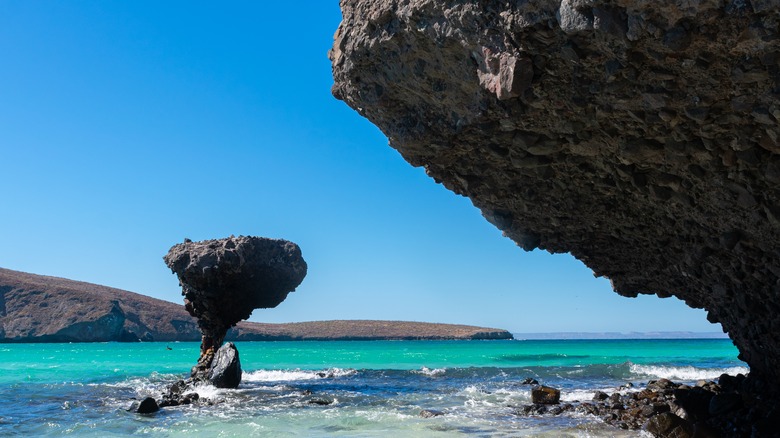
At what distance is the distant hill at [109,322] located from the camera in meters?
122

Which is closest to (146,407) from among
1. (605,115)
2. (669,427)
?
(669,427)

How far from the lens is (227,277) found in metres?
30.1

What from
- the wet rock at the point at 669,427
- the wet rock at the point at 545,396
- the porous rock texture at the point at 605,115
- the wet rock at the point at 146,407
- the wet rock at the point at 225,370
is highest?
the porous rock texture at the point at 605,115

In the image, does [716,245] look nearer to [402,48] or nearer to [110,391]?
[402,48]

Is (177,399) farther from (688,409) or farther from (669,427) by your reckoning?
(688,409)

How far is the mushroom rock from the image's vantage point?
29422mm

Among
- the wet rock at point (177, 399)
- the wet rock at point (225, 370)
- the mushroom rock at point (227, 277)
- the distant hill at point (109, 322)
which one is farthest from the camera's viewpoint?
the distant hill at point (109, 322)

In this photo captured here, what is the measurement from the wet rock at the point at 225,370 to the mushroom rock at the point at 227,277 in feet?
2.49

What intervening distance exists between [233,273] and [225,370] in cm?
518

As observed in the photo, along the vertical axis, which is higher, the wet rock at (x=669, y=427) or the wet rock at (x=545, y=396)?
the wet rock at (x=545, y=396)

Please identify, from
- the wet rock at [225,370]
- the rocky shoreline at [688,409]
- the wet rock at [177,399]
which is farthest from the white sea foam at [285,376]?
the rocky shoreline at [688,409]

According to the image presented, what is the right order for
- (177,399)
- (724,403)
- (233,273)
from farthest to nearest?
(233,273)
(177,399)
(724,403)

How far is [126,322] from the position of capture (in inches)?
5418

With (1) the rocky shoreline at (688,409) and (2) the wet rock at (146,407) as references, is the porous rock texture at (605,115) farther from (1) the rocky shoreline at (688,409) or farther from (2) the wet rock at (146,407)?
(2) the wet rock at (146,407)
